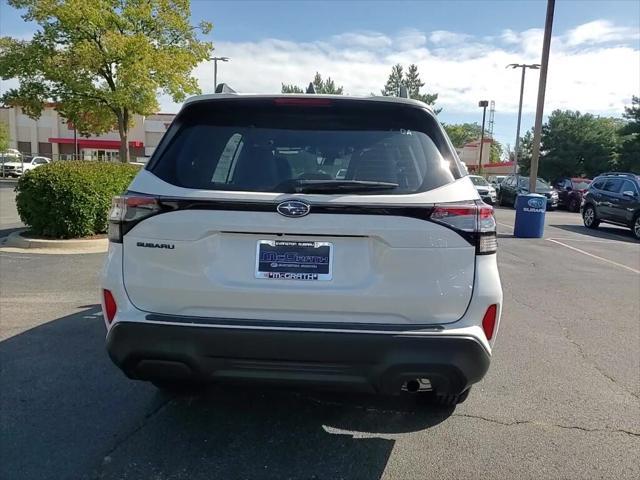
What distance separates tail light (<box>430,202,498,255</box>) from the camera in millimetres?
2594

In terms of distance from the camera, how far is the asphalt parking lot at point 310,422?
291 cm

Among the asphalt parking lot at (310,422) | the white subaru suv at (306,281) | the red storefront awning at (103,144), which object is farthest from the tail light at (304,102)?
the red storefront awning at (103,144)

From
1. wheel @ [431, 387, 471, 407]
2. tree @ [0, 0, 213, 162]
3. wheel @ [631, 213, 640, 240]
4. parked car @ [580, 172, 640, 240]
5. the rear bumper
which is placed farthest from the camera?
tree @ [0, 0, 213, 162]

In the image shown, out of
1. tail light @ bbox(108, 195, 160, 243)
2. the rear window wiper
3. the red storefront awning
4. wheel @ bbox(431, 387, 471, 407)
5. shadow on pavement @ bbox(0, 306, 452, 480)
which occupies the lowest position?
shadow on pavement @ bbox(0, 306, 452, 480)

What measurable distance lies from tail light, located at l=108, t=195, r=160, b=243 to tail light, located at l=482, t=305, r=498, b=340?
1700mm

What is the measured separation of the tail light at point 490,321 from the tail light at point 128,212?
1700 mm

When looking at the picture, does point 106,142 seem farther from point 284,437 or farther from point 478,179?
point 284,437

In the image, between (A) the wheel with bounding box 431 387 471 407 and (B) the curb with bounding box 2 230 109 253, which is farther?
(B) the curb with bounding box 2 230 109 253

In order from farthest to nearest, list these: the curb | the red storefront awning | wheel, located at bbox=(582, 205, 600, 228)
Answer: the red storefront awning < wheel, located at bbox=(582, 205, 600, 228) < the curb

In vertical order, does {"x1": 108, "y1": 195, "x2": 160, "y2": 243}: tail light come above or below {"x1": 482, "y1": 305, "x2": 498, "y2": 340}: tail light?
above

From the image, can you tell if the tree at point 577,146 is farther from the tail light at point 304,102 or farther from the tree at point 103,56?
the tail light at point 304,102

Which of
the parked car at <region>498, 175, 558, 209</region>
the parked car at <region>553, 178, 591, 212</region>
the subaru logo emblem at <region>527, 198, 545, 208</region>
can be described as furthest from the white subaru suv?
the parked car at <region>553, 178, 591, 212</region>

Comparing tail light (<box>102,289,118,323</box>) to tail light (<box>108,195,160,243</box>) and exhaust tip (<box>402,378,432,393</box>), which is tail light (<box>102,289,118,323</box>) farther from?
exhaust tip (<box>402,378,432,393</box>)

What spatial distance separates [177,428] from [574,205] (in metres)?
27.9
